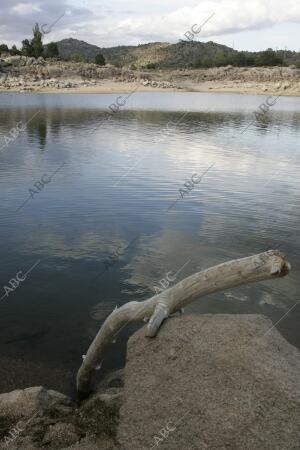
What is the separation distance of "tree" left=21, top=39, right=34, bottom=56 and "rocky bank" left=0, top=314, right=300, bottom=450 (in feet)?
559

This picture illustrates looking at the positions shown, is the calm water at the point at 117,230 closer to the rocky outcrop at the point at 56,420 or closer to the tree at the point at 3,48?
the rocky outcrop at the point at 56,420

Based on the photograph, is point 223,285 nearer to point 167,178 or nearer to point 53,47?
point 167,178

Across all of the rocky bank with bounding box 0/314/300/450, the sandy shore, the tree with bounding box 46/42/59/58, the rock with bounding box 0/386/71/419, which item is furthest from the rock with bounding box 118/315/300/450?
the tree with bounding box 46/42/59/58

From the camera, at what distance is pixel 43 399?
995cm

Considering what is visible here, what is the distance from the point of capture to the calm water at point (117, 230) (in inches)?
543

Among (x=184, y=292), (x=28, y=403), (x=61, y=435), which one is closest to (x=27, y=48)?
(x=28, y=403)

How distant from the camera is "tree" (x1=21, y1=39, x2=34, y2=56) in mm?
165250

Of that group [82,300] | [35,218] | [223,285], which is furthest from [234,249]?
[223,285]

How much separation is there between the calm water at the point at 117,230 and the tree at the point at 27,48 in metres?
134

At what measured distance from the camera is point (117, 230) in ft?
69.3

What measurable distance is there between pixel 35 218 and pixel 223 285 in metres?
15.0

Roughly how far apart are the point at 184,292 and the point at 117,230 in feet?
39.7

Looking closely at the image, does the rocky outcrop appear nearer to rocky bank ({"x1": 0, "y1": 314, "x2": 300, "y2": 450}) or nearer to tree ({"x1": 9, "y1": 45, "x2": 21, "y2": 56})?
rocky bank ({"x1": 0, "y1": 314, "x2": 300, "y2": 450})

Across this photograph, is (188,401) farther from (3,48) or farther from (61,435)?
(3,48)
